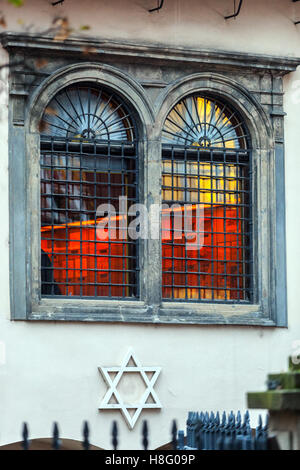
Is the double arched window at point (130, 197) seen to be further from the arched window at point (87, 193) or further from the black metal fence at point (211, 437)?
the black metal fence at point (211, 437)

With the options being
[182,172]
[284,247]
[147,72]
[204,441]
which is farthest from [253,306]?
[204,441]

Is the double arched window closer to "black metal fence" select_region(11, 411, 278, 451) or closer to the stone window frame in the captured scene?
the stone window frame

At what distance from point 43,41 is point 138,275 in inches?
131

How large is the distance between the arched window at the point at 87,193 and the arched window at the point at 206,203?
55cm

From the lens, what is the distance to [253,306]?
18.1 m

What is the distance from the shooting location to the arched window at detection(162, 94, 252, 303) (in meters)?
17.9

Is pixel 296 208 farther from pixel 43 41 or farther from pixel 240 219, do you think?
pixel 43 41

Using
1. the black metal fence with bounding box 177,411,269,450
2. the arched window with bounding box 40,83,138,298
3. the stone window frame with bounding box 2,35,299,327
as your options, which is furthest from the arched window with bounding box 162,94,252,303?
the black metal fence with bounding box 177,411,269,450

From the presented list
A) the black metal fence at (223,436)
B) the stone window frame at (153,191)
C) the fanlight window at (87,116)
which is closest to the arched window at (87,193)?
the fanlight window at (87,116)

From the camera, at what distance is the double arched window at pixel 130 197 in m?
17.3

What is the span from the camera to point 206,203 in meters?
18.2

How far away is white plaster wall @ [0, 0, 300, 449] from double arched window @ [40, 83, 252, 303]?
0.62 meters

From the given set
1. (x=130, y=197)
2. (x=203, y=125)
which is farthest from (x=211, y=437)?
(x=203, y=125)

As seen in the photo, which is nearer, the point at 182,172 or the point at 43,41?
the point at 43,41
